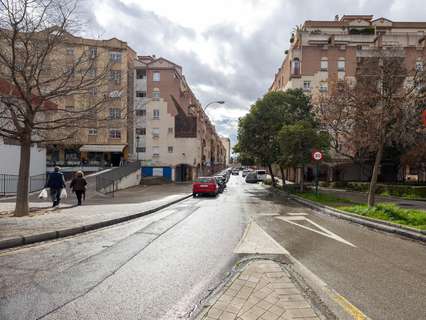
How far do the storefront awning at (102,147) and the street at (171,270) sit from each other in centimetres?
3264

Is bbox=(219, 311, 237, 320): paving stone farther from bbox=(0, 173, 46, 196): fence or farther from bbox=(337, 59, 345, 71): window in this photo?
bbox=(337, 59, 345, 71): window

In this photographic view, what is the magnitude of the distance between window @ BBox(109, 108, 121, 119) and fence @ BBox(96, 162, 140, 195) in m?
9.75

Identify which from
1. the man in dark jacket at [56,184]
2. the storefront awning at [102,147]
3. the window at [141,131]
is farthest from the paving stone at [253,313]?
the window at [141,131]

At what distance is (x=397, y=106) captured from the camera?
498 inches

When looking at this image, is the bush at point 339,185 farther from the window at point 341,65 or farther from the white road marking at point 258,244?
the white road marking at point 258,244

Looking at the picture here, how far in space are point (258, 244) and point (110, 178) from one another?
20.2 metres

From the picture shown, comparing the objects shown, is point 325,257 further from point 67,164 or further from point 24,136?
point 67,164

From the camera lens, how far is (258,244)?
7.17 m

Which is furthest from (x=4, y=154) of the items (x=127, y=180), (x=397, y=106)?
(x=397, y=106)

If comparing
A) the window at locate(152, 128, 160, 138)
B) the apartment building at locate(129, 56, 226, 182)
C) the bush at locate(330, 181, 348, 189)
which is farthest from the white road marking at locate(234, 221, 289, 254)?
the window at locate(152, 128, 160, 138)

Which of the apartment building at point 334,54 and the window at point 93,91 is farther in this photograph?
the apartment building at point 334,54

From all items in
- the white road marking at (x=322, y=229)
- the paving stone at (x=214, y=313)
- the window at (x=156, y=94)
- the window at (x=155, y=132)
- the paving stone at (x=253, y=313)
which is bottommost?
the white road marking at (x=322, y=229)

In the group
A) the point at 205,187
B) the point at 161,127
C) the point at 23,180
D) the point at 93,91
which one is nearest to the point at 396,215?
the point at 93,91

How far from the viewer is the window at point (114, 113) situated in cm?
1218
